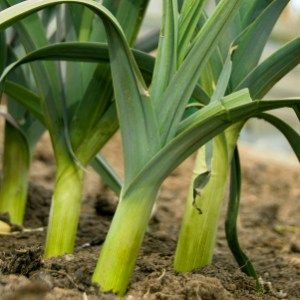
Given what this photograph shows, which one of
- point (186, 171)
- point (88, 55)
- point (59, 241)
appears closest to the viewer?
point (88, 55)

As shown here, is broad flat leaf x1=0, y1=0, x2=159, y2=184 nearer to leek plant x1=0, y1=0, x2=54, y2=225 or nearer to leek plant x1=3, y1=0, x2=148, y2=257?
leek plant x1=3, y1=0, x2=148, y2=257

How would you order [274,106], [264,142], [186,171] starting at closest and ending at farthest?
[274,106], [186,171], [264,142]

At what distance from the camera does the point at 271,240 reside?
222 cm

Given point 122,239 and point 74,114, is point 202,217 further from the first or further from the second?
point 74,114

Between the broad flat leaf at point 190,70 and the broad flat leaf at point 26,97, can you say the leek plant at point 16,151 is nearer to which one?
the broad flat leaf at point 26,97

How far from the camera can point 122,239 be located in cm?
115

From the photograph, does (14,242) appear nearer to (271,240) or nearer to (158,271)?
(158,271)

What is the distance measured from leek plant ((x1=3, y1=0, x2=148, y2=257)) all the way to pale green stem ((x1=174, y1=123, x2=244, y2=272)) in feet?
0.74

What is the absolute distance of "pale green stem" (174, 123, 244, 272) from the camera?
4.28 feet

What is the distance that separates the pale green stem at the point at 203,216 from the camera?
1.30m

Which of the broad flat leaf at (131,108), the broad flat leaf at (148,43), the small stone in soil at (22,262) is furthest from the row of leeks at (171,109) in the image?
the broad flat leaf at (148,43)

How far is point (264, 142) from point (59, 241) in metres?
5.12

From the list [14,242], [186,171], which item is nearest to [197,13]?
[14,242]

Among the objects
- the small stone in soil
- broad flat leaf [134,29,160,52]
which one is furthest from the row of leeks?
broad flat leaf [134,29,160,52]
